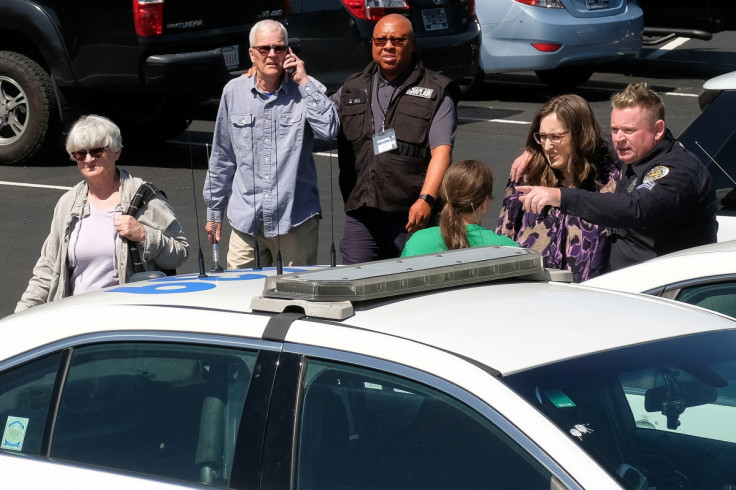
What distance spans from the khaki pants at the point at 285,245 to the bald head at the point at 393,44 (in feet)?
2.72

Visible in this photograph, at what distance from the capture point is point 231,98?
245 inches

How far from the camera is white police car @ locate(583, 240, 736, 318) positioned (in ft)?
14.1

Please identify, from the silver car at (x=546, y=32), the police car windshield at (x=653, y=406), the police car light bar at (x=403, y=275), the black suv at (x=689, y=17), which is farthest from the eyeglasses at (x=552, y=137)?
the black suv at (x=689, y=17)

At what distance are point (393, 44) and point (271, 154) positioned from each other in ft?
2.59

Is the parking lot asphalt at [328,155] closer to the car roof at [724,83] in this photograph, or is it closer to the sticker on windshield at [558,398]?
the car roof at [724,83]

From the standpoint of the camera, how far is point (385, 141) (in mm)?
6051

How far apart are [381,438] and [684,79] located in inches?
583

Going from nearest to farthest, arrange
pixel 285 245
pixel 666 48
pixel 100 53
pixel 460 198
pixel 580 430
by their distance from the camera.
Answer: pixel 580 430, pixel 460 198, pixel 285 245, pixel 100 53, pixel 666 48

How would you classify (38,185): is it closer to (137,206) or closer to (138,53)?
(138,53)

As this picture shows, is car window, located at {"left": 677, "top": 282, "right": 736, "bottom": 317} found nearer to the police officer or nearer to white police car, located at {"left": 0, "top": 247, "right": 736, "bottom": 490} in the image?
the police officer

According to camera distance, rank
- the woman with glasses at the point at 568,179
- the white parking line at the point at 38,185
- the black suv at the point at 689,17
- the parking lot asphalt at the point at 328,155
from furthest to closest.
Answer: the black suv at the point at 689,17
the white parking line at the point at 38,185
the parking lot asphalt at the point at 328,155
the woman with glasses at the point at 568,179

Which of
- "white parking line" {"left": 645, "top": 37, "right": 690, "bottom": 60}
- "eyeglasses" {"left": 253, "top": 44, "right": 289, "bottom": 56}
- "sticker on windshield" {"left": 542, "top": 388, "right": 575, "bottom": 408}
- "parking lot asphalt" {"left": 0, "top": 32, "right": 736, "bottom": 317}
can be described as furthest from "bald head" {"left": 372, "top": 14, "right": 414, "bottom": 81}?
"white parking line" {"left": 645, "top": 37, "right": 690, "bottom": 60}

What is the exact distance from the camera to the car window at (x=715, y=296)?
4.32 m

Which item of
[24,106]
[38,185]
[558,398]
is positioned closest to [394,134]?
[558,398]
